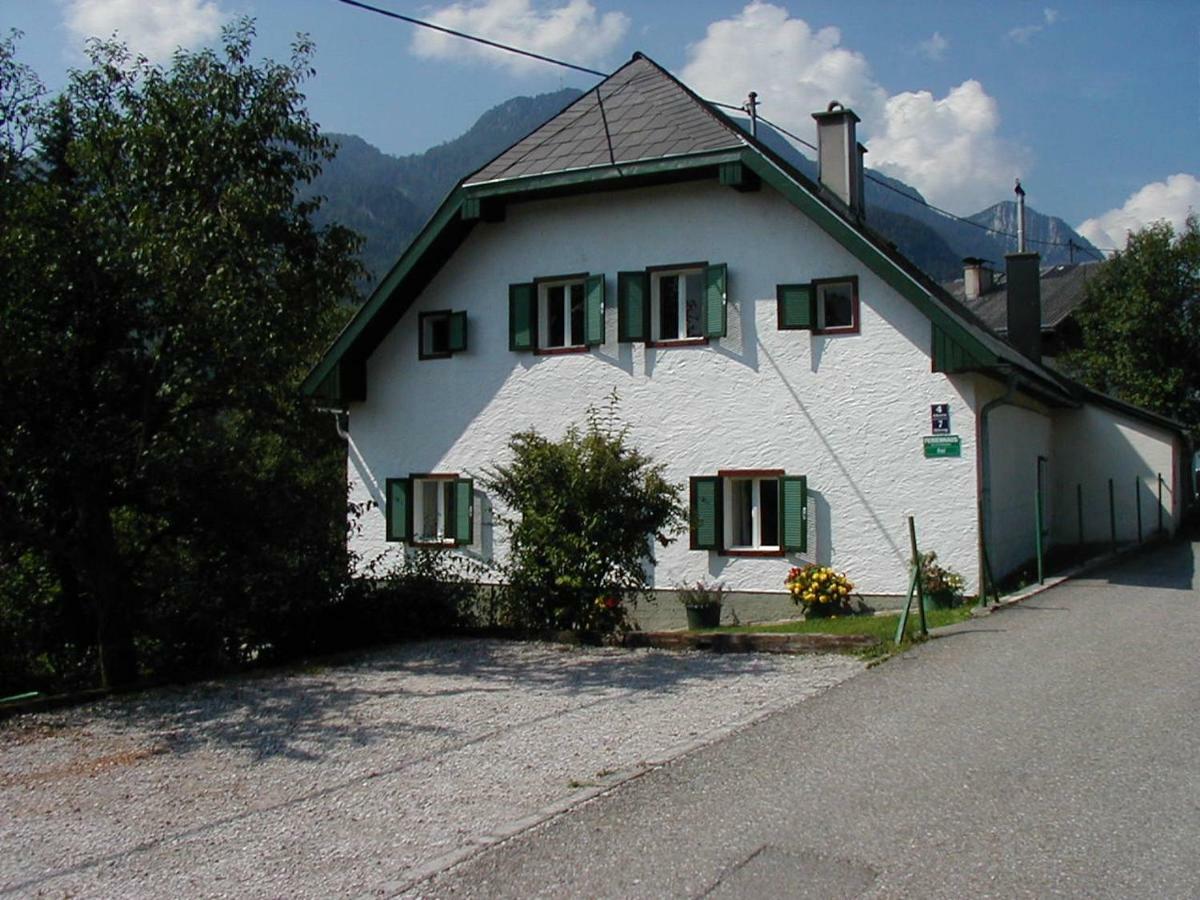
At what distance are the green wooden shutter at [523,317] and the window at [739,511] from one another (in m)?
3.50

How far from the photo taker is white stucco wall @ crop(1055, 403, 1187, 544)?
24000mm

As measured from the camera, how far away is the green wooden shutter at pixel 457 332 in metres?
20.2

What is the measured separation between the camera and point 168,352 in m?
12.3

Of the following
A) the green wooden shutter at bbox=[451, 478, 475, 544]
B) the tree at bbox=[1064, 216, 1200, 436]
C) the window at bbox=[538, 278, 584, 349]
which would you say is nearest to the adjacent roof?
the window at bbox=[538, 278, 584, 349]

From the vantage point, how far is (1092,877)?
212 inches

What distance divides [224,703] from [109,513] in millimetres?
3066

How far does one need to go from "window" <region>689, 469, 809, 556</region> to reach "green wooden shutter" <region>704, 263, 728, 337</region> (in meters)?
2.01

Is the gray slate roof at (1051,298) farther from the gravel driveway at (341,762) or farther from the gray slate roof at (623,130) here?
the gravel driveway at (341,762)

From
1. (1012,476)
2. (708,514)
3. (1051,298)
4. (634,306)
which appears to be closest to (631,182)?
(634,306)

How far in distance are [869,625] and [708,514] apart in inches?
170

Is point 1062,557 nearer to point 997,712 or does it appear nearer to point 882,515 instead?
point 882,515

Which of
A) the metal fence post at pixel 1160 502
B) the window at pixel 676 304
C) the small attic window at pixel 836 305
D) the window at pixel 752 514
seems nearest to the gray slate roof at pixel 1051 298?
the metal fence post at pixel 1160 502

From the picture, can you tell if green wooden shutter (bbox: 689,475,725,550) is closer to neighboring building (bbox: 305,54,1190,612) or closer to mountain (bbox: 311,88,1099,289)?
neighboring building (bbox: 305,54,1190,612)

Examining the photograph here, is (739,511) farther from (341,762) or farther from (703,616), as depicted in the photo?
(341,762)
